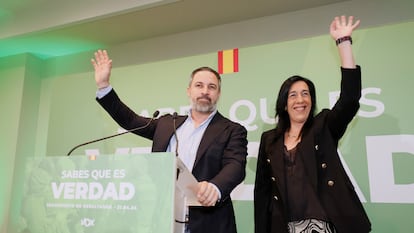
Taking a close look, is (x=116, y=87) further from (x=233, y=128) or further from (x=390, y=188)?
(x=390, y=188)

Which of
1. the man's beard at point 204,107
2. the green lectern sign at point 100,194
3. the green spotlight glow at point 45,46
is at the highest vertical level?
the green spotlight glow at point 45,46

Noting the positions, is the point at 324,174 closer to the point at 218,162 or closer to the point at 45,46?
the point at 218,162

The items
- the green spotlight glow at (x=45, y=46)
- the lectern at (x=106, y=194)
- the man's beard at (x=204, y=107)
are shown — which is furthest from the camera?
the green spotlight glow at (x=45, y=46)

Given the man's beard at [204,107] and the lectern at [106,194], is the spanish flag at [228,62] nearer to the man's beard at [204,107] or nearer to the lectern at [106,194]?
the man's beard at [204,107]

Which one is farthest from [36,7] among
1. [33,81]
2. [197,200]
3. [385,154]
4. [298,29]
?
[385,154]

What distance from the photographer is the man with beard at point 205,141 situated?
1378mm

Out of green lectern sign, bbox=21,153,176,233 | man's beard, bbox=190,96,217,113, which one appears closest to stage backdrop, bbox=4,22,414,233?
man's beard, bbox=190,96,217,113

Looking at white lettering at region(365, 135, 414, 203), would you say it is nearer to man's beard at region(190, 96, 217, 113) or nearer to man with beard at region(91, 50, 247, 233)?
man with beard at region(91, 50, 247, 233)

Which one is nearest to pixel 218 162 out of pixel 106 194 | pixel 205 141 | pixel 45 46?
pixel 205 141

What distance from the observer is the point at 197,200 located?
114 cm

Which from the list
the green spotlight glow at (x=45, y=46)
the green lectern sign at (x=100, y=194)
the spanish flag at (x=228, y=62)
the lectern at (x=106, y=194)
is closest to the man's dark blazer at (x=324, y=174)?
the lectern at (x=106, y=194)

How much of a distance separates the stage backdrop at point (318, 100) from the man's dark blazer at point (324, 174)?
2.01 feet

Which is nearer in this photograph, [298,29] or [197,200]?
[197,200]

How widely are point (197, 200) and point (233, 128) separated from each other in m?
0.49
